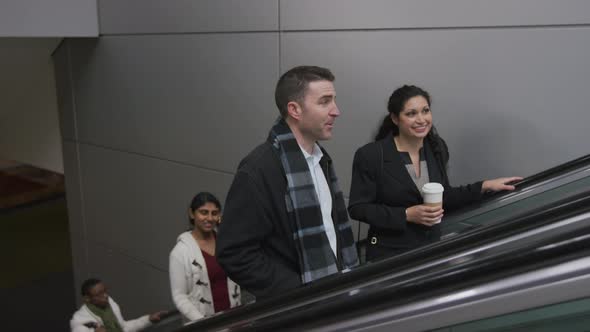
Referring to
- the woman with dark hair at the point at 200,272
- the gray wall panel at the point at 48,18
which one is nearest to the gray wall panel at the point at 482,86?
the woman with dark hair at the point at 200,272

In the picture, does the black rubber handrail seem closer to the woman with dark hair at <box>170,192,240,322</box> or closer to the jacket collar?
the jacket collar

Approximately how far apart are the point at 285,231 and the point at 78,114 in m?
4.49

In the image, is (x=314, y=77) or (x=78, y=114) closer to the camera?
(x=314, y=77)

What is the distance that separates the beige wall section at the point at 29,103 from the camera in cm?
560

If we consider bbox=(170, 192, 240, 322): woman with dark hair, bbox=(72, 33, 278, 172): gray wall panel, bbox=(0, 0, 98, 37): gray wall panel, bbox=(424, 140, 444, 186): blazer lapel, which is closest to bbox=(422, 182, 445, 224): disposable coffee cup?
bbox=(424, 140, 444, 186): blazer lapel

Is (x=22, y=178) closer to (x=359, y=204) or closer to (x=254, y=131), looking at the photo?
(x=254, y=131)

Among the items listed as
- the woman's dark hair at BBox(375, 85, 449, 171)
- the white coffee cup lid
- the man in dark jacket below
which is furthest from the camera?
the woman's dark hair at BBox(375, 85, 449, 171)

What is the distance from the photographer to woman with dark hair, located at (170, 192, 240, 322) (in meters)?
2.96

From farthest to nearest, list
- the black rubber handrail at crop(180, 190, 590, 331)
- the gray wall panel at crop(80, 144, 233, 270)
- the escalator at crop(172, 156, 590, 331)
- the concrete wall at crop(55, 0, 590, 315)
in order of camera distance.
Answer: the gray wall panel at crop(80, 144, 233, 270), the concrete wall at crop(55, 0, 590, 315), the black rubber handrail at crop(180, 190, 590, 331), the escalator at crop(172, 156, 590, 331)

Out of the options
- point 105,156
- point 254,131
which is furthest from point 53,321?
point 254,131

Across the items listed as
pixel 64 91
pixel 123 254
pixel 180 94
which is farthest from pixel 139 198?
pixel 64 91

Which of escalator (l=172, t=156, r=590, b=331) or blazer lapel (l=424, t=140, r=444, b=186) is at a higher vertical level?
blazer lapel (l=424, t=140, r=444, b=186)

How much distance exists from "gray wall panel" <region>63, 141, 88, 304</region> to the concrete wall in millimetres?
23

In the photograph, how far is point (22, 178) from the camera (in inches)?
487
